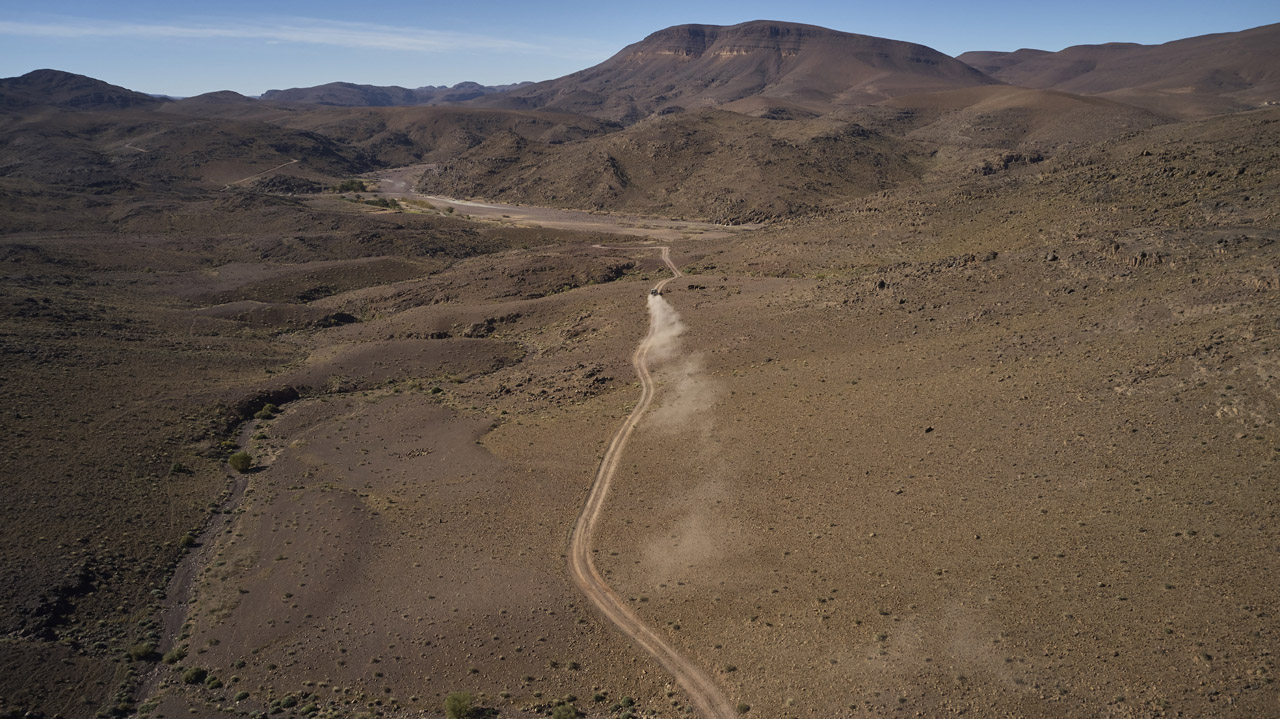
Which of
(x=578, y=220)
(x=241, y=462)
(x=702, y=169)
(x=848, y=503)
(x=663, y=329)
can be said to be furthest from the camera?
(x=702, y=169)

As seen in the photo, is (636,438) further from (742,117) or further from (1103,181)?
(742,117)

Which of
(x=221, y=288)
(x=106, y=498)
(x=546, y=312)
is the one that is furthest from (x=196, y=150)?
(x=106, y=498)

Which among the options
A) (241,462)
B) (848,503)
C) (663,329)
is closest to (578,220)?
(663,329)

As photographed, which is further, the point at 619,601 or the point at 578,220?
the point at 578,220

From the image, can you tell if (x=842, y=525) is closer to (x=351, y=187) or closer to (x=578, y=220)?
(x=578, y=220)

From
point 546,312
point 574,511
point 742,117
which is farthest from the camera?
point 742,117

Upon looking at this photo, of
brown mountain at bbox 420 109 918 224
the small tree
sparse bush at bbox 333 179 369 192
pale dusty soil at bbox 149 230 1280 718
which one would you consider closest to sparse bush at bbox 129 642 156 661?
pale dusty soil at bbox 149 230 1280 718
